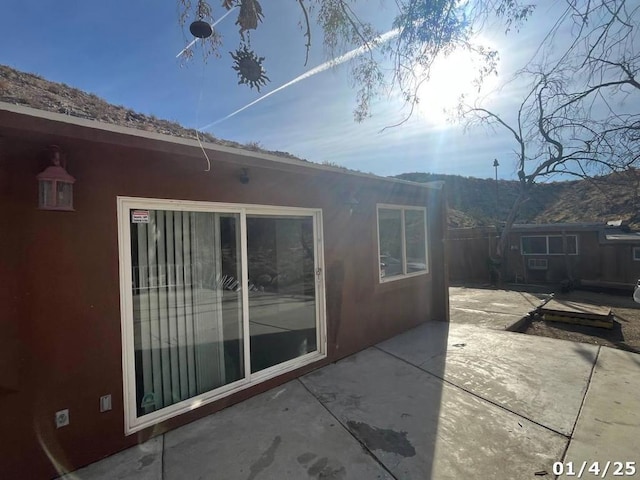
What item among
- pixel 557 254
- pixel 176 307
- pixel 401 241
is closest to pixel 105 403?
pixel 176 307

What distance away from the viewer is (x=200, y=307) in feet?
11.0

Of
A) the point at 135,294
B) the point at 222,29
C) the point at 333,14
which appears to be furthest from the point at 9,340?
the point at 333,14

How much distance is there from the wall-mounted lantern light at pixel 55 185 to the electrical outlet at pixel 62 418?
4.72 ft

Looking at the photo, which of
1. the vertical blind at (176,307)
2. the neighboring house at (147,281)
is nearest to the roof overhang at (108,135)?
the neighboring house at (147,281)

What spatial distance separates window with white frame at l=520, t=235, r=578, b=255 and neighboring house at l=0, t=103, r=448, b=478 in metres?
13.1

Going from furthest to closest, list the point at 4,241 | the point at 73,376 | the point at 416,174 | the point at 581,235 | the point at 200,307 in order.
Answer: the point at 416,174 → the point at 581,235 → the point at 200,307 → the point at 73,376 → the point at 4,241

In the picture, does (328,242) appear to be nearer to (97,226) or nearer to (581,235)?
(97,226)

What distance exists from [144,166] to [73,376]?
1.68 meters

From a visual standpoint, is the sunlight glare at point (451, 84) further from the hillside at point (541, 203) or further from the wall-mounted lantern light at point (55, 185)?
the hillside at point (541, 203)

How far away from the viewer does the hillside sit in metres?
20.2

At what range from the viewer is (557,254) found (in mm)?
14305

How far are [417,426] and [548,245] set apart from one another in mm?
14553

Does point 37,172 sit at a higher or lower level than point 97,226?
higher
